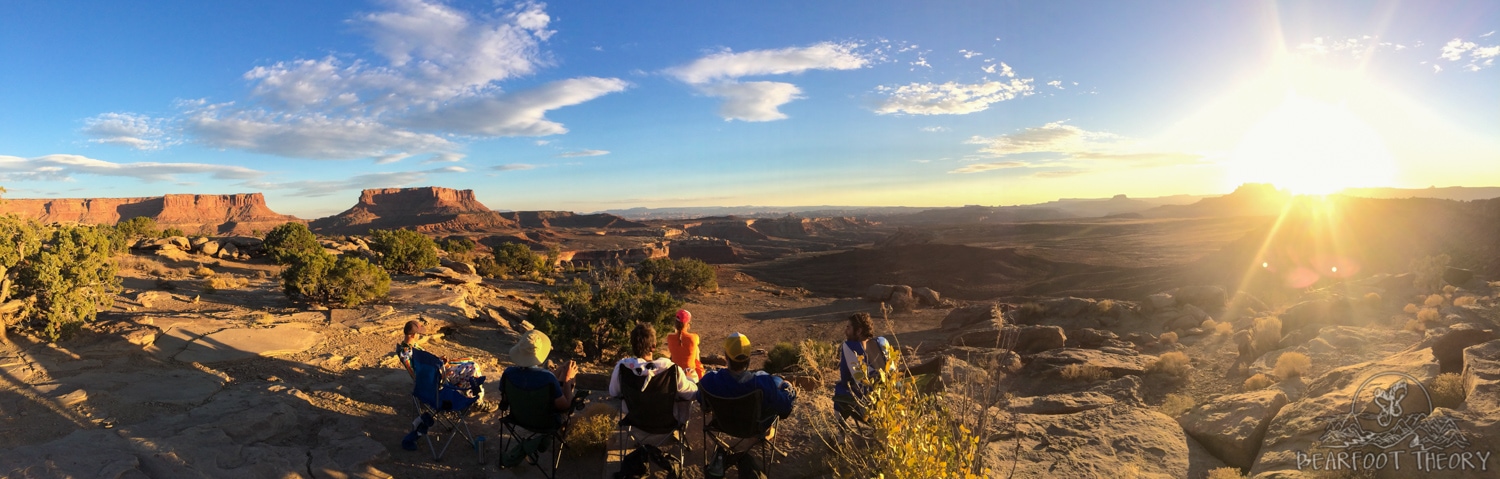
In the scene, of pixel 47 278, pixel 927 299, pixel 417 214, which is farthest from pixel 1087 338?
pixel 417 214

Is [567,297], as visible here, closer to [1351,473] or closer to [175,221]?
[1351,473]

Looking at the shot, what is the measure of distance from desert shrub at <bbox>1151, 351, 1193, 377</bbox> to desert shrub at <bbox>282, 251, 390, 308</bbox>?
13599mm

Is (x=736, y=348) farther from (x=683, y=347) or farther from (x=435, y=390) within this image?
(x=435, y=390)

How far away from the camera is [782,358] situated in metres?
11.0

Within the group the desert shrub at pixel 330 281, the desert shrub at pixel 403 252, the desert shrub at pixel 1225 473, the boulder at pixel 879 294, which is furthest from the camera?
the boulder at pixel 879 294

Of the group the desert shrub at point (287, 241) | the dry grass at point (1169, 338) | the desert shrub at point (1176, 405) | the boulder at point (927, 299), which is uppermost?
the desert shrub at point (287, 241)

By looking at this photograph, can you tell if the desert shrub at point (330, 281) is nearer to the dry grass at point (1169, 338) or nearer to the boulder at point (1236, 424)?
the boulder at point (1236, 424)

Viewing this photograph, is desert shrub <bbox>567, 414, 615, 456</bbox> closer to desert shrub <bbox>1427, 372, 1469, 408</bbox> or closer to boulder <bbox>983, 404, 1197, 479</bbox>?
boulder <bbox>983, 404, 1197, 479</bbox>

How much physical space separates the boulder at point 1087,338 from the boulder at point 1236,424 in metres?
5.02

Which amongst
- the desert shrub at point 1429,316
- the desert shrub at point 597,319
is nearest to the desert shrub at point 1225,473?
the desert shrub at point 1429,316

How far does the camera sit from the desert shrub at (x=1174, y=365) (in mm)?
7809

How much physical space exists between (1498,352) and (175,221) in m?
130

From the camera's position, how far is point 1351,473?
11.7ft

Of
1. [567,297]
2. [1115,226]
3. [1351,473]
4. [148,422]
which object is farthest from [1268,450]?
[1115,226]
